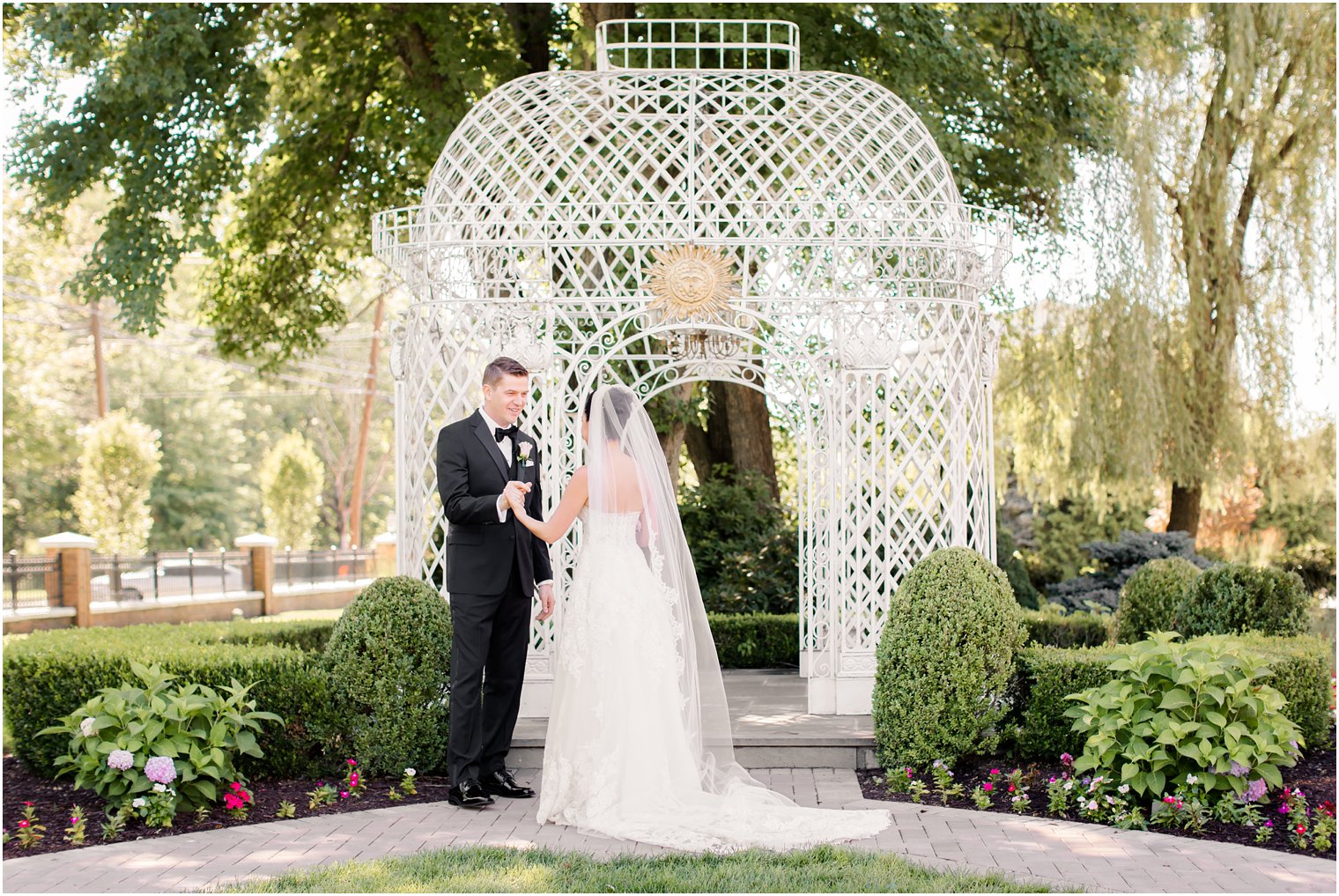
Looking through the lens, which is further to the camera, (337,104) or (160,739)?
(337,104)

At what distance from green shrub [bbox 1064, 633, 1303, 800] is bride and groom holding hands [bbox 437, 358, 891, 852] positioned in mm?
1237

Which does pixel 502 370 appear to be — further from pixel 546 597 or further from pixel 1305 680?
pixel 1305 680

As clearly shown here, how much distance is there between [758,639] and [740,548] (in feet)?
3.86

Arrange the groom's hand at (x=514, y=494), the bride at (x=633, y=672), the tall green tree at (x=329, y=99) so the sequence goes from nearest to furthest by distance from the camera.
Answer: the bride at (x=633, y=672) < the groom's hand at (x=514, y=494) < the tall green tree at (x=329, y=99)

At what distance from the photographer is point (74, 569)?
17656 mm

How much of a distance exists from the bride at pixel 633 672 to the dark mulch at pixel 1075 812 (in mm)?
710

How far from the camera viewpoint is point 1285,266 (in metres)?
15.6

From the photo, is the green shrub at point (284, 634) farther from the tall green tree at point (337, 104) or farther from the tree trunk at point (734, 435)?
the tree trunk at point (734, 435)

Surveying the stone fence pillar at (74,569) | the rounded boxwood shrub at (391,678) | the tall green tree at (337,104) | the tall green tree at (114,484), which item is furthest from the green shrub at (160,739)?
the tall green tree at (114,484)

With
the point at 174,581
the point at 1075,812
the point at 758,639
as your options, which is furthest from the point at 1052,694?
the point at 174,581

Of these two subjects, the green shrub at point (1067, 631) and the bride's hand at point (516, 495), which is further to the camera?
the green shrub at point (1067, 631)

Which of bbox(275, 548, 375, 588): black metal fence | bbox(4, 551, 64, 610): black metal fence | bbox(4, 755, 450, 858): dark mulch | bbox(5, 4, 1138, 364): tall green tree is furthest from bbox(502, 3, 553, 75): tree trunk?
bbox(275, 548, 375, 588): black metal fence

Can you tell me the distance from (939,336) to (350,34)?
808cm

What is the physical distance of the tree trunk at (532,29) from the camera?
41.3 feet
